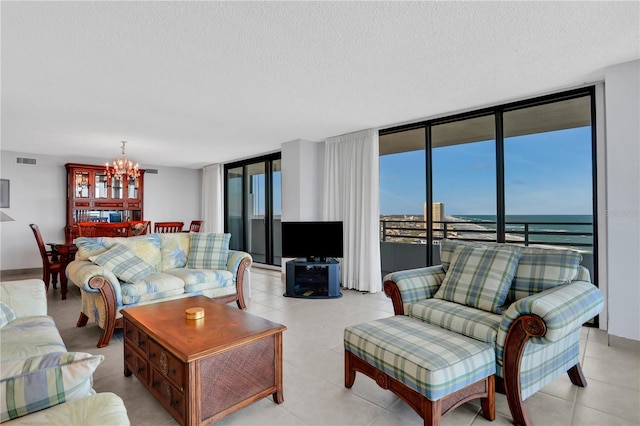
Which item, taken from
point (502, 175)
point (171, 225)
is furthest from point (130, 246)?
point (502, 175)

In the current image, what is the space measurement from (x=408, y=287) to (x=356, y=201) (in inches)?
106

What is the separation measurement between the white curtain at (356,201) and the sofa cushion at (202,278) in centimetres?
193

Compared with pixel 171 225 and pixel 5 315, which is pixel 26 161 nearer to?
pixel 171 225

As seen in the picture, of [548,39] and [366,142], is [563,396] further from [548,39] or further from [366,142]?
[366,142]

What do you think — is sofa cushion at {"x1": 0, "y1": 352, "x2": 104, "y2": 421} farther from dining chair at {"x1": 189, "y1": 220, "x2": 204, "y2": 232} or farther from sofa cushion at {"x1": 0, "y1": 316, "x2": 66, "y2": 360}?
dining chair at {"x1": 189, "y1": 220, "x2": 204, "y2": 232}

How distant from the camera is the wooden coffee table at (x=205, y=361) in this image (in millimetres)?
1650

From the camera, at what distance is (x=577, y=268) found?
2.13 m

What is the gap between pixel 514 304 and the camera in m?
1.78

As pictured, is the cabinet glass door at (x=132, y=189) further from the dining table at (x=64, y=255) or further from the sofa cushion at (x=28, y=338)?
the sofa cushion at (x=28, y=338)

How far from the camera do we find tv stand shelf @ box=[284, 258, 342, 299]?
15.0ft

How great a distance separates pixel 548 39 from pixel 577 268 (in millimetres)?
1602

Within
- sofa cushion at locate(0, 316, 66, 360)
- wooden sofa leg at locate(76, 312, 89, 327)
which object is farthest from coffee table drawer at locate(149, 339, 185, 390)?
wooden sofa leg at locate(76, 312, 89, 327)

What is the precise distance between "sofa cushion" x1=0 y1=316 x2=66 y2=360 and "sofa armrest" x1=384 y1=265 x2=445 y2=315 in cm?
201

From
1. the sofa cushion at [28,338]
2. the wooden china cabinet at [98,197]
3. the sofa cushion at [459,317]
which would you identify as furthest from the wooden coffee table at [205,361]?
the wooden china cabinet at [98,197]
